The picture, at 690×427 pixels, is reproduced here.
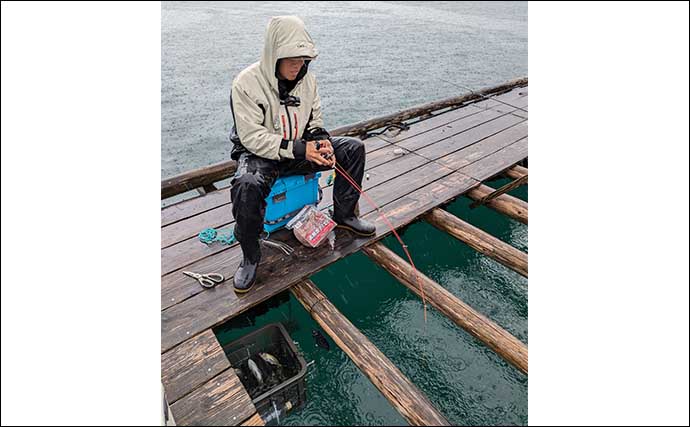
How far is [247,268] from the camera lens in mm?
3135

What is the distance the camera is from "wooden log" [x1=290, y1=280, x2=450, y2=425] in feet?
7.49

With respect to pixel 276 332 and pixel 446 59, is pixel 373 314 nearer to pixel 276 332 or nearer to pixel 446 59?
pixel 276 332

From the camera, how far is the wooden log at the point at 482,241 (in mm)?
3500

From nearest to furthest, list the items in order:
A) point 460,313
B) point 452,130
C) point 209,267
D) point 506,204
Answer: point 460,313 < point 209,267 < point 506,204 < point 452,130

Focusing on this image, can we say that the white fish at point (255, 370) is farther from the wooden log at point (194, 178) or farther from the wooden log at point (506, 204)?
the wooden log at point (506, 204)

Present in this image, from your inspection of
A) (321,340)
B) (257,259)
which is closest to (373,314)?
(321,340)

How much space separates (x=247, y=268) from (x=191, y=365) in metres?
0.80

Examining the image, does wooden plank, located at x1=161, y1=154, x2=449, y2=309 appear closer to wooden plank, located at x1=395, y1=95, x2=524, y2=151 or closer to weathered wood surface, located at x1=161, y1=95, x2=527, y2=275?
weathered wood surface, located at x1=161, y1=95, x2=527, y2=275

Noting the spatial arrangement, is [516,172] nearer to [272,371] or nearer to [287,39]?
[287,39]

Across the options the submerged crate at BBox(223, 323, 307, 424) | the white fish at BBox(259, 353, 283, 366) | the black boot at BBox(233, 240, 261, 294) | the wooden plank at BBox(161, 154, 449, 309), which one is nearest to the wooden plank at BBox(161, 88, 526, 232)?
the wooden plank at BBox(161, 154, 449, 309)

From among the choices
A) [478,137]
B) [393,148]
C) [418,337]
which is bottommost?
[418,337]

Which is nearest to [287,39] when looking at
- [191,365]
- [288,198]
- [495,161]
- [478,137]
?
[288,198]

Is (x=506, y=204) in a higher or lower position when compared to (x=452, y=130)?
lower

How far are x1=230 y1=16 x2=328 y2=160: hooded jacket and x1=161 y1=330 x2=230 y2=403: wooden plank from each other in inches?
50.9
